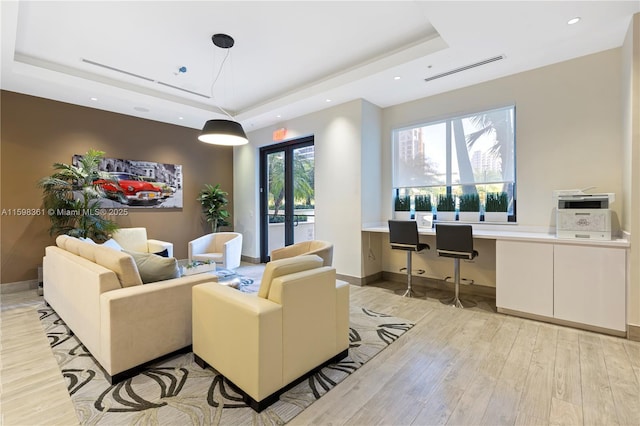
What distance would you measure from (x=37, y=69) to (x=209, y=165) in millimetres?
3253

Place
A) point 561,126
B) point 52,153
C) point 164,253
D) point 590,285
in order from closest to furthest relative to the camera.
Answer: point 590,285 → point 561,126 → point 52,153 → point 164,253

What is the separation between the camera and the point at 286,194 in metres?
6.32

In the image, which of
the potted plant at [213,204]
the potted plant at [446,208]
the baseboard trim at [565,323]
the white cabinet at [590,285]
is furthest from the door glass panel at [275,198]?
the white cabinet at [590,285]

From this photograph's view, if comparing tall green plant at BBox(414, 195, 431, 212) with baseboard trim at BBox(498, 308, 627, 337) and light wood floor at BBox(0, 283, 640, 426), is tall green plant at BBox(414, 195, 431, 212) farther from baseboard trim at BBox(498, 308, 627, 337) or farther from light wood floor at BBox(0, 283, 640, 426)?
light wood floor at BBox(0, 283, 640, 426)

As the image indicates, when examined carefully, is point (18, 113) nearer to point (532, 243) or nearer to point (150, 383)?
point (150, 383)

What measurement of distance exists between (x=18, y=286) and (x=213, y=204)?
326 centimetres

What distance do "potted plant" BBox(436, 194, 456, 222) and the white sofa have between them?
357cm

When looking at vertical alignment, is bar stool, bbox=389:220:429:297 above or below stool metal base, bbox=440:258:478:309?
above

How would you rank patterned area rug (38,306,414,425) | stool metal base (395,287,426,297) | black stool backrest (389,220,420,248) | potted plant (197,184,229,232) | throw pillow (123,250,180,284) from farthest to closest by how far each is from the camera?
potted plant (197,184,229,232), stool metal base (395,287,426,297), black stool backrest (389,220,420,248), throw pillow (123,250,180,284), patterned area rug (38,306,414,425)

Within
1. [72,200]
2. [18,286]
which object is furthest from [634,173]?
[18,286]

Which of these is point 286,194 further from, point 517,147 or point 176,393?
point 176,393

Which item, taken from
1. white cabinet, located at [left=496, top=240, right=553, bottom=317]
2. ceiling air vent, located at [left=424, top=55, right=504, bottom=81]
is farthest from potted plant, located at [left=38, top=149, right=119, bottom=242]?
white cabinet, located at [left=496, top=240, right=553, bottom=317]

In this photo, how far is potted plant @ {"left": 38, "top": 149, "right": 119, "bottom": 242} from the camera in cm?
439

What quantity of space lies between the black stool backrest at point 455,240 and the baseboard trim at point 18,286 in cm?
623
